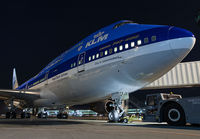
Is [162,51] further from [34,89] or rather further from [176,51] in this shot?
[34,89]

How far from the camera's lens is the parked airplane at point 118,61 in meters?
8.30

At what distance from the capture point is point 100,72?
10352 mm

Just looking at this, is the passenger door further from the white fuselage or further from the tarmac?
the tarmac

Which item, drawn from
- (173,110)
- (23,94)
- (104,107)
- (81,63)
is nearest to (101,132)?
(173,110)

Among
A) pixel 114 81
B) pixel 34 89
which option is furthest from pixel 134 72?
pixel 34 89

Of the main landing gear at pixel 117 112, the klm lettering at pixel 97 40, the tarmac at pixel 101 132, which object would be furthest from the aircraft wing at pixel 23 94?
the tarmac at pixel 101 132

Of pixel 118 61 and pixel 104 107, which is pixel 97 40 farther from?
pixel 104 107

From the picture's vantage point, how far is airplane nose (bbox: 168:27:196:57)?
8.04 metres

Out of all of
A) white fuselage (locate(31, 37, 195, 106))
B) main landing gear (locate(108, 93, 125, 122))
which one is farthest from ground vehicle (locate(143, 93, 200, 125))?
main landing gear (locate(108, 93, 125, 122))

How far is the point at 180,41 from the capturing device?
8.05 m

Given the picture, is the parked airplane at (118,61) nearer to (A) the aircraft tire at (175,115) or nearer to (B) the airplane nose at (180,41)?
(B) the airplane nose at (180,41)

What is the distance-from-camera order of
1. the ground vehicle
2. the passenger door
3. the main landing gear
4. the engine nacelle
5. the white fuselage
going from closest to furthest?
1. the white fuselage
2. the ground vehicle
3. the main landing gear
4. the passenger door
5. the engine nacelle

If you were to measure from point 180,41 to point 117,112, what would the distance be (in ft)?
15.7

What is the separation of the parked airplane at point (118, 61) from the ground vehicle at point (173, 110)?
4.15ft
